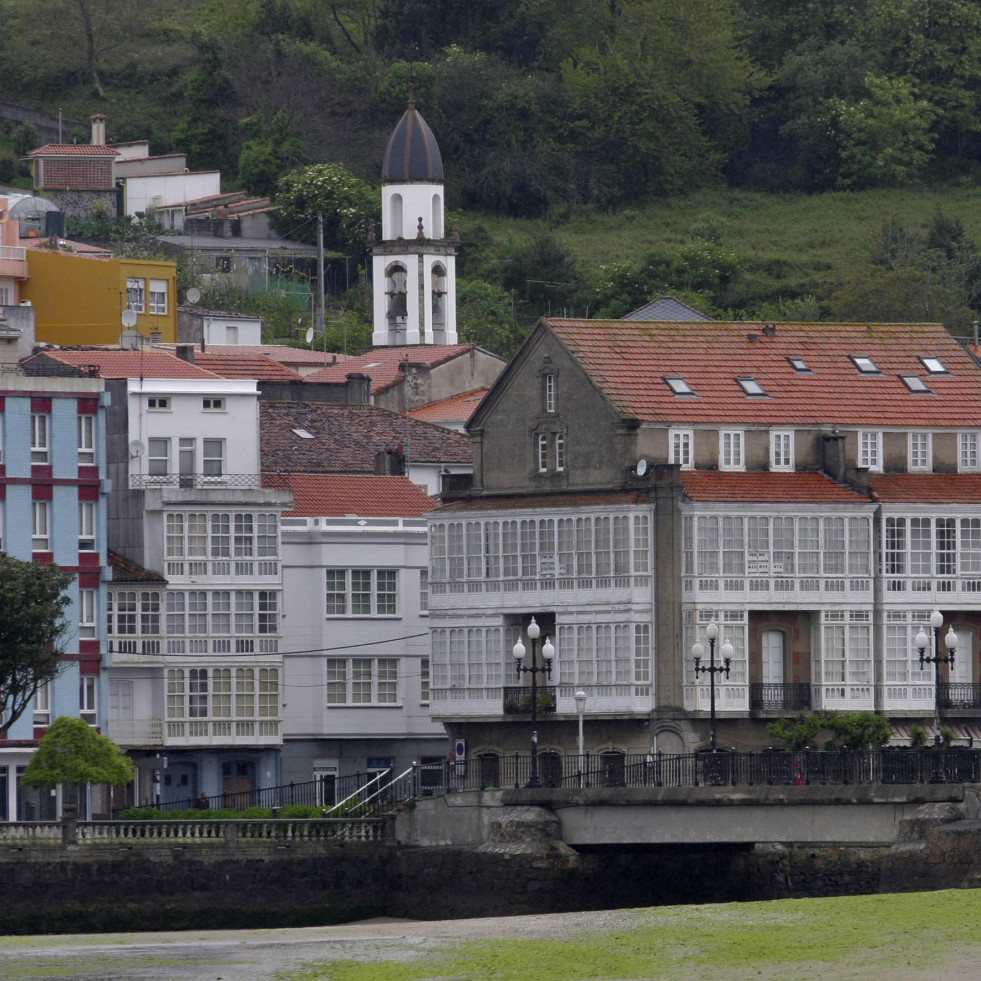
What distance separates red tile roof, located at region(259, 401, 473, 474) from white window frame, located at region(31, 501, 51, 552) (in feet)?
38.9

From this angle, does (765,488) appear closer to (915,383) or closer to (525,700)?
(915,383)

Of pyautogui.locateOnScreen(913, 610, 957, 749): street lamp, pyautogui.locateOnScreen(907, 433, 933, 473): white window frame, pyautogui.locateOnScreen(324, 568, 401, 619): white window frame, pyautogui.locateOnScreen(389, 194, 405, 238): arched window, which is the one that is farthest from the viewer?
pyautogui.locateOnScreen(389, 194, 405, 238): arched window

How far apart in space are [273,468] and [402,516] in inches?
221

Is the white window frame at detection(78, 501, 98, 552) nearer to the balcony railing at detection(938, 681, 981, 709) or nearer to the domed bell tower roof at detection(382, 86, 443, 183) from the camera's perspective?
the balcony railing at detection(938, 681, 981, 709)

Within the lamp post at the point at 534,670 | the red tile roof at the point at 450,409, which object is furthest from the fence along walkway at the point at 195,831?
the red tile roof at the point at 450,409

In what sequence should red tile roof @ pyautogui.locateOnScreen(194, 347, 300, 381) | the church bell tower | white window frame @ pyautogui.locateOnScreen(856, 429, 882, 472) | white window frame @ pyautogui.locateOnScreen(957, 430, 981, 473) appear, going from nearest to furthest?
white window frame @ pyautogui.locateOnScreen(856, 429, 882, 472), white window frame @ pyautogui.locateOnScreen(957, 430, 981, 473), red tile roof @ pyautogui.locateOnScreen(194, 347, 300, 381), the church bell tower

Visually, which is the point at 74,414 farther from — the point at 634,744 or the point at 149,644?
the point at 634,744

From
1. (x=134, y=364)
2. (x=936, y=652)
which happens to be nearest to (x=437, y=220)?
(x=134, y=364)

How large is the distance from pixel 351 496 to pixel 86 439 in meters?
10.5

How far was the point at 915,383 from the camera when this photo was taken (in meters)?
111

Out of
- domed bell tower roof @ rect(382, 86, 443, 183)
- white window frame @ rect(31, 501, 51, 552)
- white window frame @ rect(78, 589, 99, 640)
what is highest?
domed bell tower roof @ rect(382, 86, 443, 183)

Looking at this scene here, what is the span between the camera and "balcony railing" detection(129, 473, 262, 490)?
11281 cm

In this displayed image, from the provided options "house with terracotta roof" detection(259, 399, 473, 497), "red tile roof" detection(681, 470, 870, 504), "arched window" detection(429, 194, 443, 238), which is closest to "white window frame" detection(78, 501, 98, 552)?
"house with terracotta roof" detection(259, 399, 473, 497)

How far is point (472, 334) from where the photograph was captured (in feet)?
568
